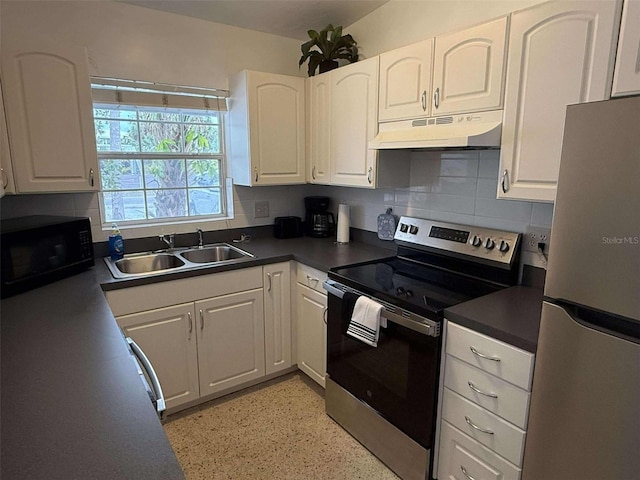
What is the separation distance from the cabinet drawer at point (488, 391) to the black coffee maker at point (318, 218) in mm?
1595

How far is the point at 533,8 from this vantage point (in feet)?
4.88

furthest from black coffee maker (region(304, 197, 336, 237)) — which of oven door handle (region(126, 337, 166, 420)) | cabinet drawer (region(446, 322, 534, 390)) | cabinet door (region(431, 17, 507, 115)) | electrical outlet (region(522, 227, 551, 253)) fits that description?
oven door handle (region(126, 337, 166, 420))

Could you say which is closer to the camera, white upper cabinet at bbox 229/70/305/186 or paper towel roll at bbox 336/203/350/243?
white upper cabinet at bbox 229/70/305/186

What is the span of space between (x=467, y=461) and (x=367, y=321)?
68 centimetres

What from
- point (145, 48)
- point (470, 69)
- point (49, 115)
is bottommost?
point (49, 115)

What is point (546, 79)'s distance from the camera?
1475 millimetres

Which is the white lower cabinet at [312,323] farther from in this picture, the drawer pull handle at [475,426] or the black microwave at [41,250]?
the black microwave at [41,250]

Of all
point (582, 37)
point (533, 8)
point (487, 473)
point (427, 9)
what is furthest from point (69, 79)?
point (487, 473)

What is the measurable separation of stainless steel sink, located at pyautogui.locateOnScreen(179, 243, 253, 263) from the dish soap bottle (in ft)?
1.22

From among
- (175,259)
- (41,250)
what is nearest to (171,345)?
(175,259)

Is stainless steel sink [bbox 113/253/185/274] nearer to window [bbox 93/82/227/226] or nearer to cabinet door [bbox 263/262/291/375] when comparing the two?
window [bbox 93/82/227/226]

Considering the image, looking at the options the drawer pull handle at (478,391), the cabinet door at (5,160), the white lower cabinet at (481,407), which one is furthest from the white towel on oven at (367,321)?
the cabinet door at (5,160)

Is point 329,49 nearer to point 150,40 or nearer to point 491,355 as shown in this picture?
point 150,40

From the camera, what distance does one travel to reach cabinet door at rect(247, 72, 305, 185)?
2.57 metres
